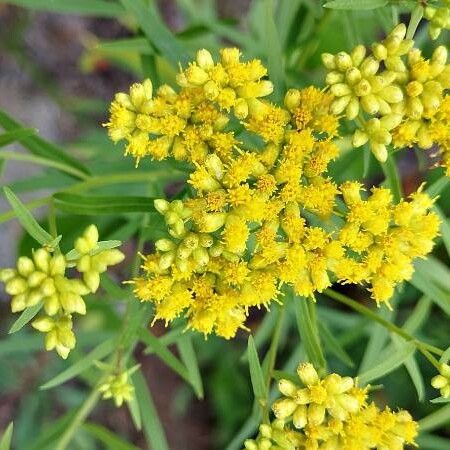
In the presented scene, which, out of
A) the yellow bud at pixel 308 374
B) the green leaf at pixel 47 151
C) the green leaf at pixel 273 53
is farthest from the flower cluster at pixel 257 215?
the green leaf at pixel 47 151

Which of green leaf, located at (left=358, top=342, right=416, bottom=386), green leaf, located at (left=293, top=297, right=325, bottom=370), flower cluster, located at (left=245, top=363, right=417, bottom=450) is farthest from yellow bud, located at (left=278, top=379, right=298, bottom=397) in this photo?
green leaf, located at (left=358, top=342, right=416, bottom=386)

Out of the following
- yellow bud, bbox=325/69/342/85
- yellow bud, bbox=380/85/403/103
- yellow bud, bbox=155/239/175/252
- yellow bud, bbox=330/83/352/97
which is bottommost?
yellow bud, bbox=155/239/175/252

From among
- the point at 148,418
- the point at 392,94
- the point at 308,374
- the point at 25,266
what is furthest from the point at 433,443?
the point at 25,266

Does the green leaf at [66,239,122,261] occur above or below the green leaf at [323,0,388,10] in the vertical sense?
below

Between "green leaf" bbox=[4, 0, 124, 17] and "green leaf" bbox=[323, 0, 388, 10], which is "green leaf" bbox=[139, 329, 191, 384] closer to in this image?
"green leaf" bbox=[323, 0, 388, 10]

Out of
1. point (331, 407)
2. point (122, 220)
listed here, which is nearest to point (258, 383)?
point (331, 407)

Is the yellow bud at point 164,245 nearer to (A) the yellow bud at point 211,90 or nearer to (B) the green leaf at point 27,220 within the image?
(B) the green leaf at point 27,220
